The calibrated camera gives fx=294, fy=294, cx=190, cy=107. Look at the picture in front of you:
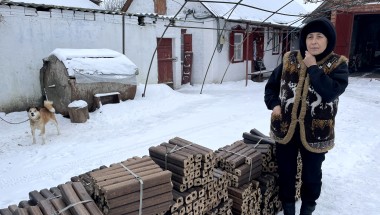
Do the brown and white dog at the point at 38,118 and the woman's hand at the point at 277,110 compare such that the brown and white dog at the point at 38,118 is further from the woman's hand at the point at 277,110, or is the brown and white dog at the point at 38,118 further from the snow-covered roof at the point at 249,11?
the snow-covered roof at the point at 249,11

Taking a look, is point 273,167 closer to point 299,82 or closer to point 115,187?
point 299,82

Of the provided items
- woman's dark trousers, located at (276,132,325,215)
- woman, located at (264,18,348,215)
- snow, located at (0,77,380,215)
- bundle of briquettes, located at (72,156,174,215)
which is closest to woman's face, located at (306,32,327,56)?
woman, located at (264,18,348,215)

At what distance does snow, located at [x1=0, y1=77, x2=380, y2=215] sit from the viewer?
4.24 meters

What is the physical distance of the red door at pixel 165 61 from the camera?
12.1 metres

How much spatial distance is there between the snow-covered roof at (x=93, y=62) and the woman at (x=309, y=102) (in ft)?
19.6

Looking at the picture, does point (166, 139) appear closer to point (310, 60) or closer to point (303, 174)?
point (303, 174)

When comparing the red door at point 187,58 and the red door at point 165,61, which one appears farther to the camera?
the red door at point 187,58

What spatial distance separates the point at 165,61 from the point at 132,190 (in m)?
10.4

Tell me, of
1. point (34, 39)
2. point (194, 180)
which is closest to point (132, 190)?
point (194, 180)

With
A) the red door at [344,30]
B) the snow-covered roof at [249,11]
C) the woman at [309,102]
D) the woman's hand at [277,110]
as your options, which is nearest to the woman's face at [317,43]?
the woman at [309,102]

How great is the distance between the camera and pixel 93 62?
8.02 m

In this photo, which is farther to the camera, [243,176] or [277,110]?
[243,176]

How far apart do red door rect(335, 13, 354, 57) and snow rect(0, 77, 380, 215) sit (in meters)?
5.04

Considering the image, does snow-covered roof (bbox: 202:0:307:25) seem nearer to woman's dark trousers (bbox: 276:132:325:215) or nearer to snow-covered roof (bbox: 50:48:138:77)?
snow-covered roof (bbox: 50:48:138:77)
